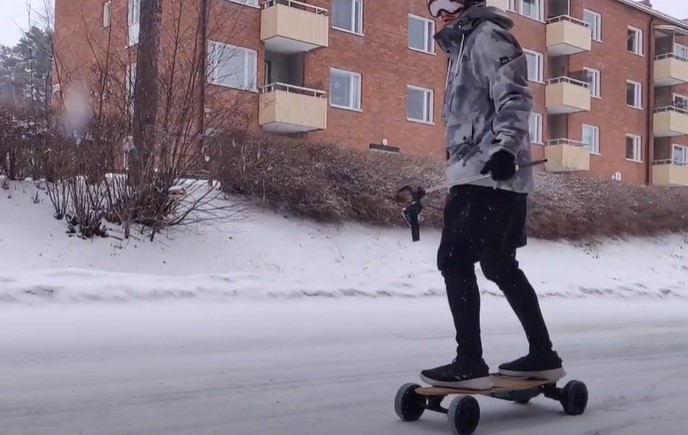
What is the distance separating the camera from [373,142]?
2572 cm

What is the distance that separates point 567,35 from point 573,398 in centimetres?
2916

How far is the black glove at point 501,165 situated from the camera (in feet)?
12.3

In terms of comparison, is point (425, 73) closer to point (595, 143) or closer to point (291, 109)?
point (291, 109)

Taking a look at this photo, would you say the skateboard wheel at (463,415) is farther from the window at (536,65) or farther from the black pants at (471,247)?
the window at (536,65)

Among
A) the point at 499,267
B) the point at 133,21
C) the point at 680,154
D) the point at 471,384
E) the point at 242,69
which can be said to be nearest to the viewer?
the point at 471,384

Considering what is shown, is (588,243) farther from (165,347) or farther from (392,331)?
(165,347)

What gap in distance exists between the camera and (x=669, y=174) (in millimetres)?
36281

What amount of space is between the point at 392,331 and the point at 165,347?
96.4 inches

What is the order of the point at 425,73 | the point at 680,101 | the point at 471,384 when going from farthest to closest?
the point at 680,101
the point at 425,73
the point at 471,384

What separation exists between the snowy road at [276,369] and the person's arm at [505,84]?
4.33 feet

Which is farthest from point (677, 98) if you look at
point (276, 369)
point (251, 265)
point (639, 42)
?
point (276, 369)

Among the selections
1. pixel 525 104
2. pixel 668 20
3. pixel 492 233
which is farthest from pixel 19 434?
pixel 668 20

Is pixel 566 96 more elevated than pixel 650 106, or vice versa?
pixel 650 106

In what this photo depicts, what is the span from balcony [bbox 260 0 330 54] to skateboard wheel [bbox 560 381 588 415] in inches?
779
